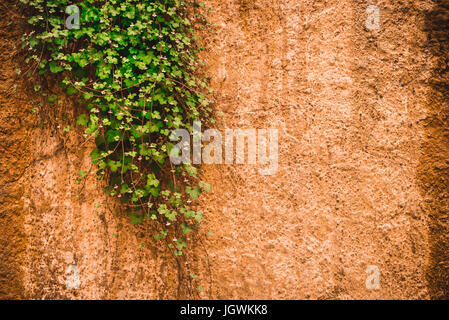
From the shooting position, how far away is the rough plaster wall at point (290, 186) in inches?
81.5

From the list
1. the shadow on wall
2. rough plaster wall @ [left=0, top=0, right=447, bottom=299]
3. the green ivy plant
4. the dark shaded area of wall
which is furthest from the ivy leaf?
the shadow on wall

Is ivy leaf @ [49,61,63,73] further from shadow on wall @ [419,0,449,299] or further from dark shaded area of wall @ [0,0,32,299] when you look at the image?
shadow on wall @ [419,0,449,299]

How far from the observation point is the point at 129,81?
75.7 inches

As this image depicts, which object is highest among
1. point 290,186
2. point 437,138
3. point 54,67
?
point 54,67

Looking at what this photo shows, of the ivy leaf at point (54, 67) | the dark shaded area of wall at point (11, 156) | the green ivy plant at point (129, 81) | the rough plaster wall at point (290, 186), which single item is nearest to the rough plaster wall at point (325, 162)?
the rough plaster wall at point (290, 186)

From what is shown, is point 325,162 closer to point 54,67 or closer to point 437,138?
point 437,138

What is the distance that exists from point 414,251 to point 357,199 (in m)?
0.58

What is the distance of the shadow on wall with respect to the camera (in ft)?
6.88

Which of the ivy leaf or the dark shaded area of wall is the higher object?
the ivy leaf

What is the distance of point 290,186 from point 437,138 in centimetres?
120

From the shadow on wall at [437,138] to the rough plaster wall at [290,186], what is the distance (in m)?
0.02

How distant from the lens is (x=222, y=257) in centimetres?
219

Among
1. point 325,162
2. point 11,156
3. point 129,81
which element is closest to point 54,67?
point 129,81

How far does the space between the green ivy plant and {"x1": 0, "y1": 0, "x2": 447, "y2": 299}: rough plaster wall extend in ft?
0.77
